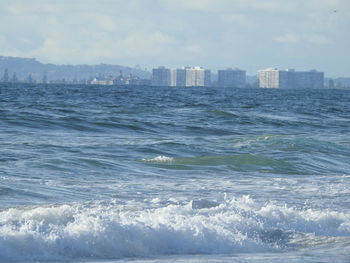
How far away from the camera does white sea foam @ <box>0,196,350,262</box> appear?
809cm

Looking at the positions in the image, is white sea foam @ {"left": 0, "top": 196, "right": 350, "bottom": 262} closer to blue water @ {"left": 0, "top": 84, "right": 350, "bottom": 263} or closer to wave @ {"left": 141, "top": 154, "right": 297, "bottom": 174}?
blue water @ {"left": 0, "top": 84, "right": 350, "bottom": 263}

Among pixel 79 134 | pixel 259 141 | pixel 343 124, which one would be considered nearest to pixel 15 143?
pixel 79 134

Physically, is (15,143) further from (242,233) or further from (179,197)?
(242,233)

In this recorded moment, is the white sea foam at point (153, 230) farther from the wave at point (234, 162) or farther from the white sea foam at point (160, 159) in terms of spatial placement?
the white sea foam at point (160, 159)

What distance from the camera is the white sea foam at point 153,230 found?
8086 mm

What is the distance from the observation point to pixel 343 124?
37.5m

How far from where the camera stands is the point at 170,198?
11922 mm

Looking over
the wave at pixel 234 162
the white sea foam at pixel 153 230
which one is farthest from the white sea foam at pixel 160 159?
the white sea foam at pixel 153 230

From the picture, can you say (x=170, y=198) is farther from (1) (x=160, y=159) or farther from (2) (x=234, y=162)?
(2) (x=234, y=162)

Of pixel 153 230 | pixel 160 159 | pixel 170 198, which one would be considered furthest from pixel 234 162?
pixel 153 230

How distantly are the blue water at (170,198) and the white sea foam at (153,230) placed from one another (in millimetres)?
14

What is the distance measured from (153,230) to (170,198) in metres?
3.08

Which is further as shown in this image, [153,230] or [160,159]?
[160,159]

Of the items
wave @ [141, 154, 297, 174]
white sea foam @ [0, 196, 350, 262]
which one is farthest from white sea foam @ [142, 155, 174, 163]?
white sea foam @ [0, 196, 350, 262]
